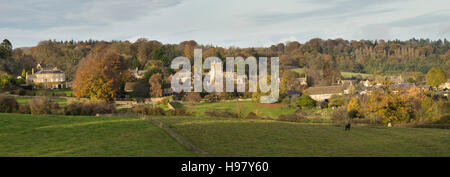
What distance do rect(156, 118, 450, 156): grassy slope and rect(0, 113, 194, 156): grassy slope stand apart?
1801mm

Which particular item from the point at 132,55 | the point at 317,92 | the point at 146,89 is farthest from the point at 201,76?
the point at 132,55

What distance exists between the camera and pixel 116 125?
23172mm

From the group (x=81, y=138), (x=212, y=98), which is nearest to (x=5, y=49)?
(x=212, y=98)

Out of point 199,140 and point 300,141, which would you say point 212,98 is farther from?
point 199,140

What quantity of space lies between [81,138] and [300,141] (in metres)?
11.5

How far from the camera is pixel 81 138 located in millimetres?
18812

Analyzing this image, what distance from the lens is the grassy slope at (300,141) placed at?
55.3 feet

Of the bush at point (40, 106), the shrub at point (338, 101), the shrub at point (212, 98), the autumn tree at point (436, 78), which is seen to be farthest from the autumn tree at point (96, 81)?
the autumn tree at point (436, 78)

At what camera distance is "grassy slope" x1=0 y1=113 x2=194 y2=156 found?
15.4 m

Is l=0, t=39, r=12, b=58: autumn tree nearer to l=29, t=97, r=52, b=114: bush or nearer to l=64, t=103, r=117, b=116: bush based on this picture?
l=29, t=97, r=52, b=114: bush

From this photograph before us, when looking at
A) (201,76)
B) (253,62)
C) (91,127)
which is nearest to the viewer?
(91,127)
